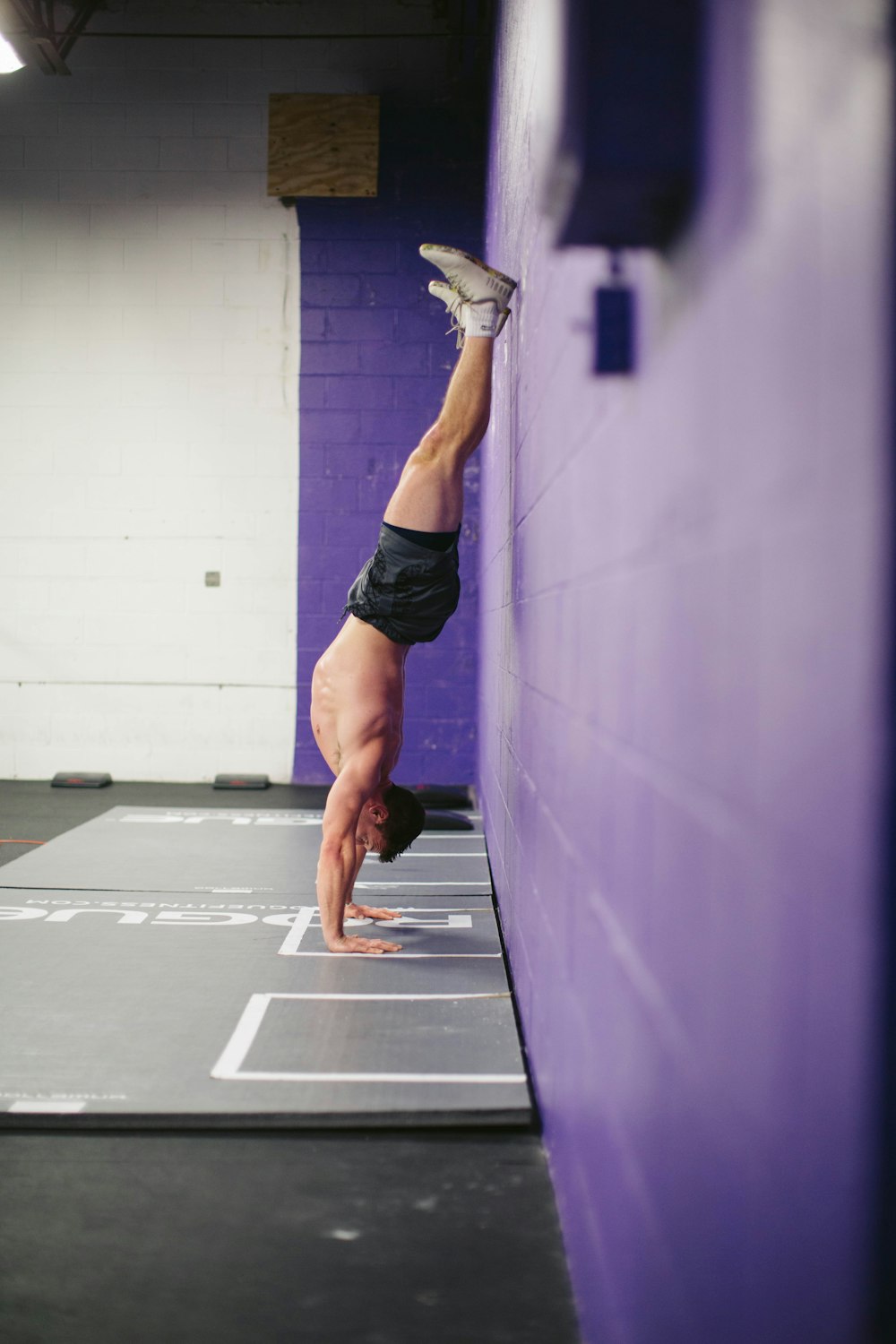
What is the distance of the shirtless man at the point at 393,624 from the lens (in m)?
3.07

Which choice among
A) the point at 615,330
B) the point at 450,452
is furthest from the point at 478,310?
the point at 615,330

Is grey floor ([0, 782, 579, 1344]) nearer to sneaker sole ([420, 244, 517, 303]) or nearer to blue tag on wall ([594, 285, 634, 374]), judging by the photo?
blue tag on wall ([594, 285, 634, 374])

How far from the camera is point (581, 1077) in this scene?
59.9 inches

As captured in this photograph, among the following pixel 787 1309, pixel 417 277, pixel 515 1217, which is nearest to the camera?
pixel 787 1309

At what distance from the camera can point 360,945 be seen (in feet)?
10.5

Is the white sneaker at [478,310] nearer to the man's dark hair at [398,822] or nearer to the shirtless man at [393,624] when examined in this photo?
the shirtless man at [393,624]

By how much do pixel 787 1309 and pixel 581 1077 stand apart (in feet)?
2.86

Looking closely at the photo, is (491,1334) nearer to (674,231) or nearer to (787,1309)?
(787,1309)

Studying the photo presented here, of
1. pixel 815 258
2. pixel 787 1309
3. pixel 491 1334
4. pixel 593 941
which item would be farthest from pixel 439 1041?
pixel 815 258

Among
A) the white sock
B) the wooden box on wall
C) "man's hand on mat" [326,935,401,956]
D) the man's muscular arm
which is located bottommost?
"man's hand on mat" [326,935,401,956]

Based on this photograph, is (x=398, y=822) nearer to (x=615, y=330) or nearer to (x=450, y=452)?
(x=450, y=452)

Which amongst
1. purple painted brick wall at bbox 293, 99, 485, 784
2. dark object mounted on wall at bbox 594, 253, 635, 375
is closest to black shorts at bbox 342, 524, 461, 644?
dark object mounted on wall at bbox 594, 253, 635, 375

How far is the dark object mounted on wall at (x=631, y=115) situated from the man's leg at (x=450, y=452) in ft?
6.75

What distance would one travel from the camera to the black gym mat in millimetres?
2152
